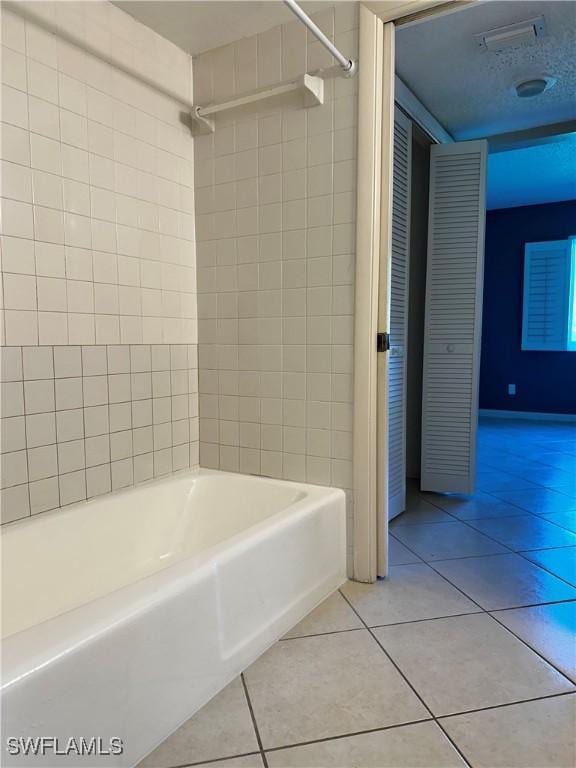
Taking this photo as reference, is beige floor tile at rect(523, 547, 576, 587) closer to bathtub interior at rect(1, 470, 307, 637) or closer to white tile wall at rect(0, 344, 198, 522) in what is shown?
bathtub interior at rect(1, 470, 307, 637)

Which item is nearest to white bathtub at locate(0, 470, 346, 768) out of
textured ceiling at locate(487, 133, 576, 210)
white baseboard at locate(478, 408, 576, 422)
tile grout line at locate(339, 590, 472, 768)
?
tile grout line at locate(339, 590, 472, 768)

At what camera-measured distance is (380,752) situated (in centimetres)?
122

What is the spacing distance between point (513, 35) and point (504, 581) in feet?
7.70

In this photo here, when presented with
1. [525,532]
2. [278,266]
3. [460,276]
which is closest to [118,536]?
[278,266]

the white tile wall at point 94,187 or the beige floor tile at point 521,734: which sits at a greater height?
the white tile wall at point 94,187

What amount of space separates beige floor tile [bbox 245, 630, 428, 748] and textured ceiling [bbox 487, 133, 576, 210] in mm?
3386

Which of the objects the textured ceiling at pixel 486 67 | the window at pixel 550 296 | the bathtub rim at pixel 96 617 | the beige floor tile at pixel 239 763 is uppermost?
the textured ceiling at pixel 486 67

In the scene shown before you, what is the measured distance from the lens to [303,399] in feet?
7.14

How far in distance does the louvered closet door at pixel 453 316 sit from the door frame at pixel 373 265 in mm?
1273

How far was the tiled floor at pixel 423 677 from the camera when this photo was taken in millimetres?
1230

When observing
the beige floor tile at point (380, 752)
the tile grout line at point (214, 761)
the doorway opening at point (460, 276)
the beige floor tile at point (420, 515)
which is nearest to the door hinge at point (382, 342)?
the doorway opening at point (460, 276)

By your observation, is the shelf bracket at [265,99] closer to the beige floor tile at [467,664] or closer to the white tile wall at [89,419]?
the white tile wall at [89,419]

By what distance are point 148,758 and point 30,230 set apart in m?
1.54

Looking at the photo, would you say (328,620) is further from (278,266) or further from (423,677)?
(278,266)
